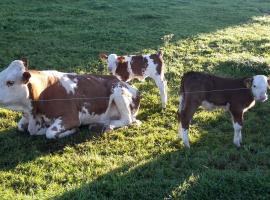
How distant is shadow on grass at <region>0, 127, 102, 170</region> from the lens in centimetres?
788

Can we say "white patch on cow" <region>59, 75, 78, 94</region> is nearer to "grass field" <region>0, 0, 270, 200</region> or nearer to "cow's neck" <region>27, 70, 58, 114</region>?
"cow's neck" <region>27, 70, 58, 114</region>

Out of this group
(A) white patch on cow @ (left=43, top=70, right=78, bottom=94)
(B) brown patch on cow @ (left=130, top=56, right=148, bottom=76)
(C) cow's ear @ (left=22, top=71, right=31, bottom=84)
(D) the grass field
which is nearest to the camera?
(D) the grass field

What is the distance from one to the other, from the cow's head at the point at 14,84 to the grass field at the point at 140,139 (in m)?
0.82

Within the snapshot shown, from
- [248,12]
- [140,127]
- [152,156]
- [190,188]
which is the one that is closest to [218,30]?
[248,12]

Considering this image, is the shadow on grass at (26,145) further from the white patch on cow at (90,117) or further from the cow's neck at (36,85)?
the cow's neck at (36,85)

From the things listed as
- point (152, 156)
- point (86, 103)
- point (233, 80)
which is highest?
point (233, 80)

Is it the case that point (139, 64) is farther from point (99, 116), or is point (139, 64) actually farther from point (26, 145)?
point (26, 145)

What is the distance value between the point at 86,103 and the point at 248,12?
1945cm

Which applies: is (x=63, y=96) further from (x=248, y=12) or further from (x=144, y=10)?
(x=248, y=12)

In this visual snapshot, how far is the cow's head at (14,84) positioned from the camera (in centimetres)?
810

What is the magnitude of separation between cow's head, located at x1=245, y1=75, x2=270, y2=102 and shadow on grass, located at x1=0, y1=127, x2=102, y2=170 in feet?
9.83

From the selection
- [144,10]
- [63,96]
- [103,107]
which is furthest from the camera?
[144,10]

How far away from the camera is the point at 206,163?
25.3 ft

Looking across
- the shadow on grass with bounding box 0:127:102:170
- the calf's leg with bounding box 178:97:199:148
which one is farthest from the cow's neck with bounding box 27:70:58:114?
the calf's leg with bounding box 178:97:199:148
